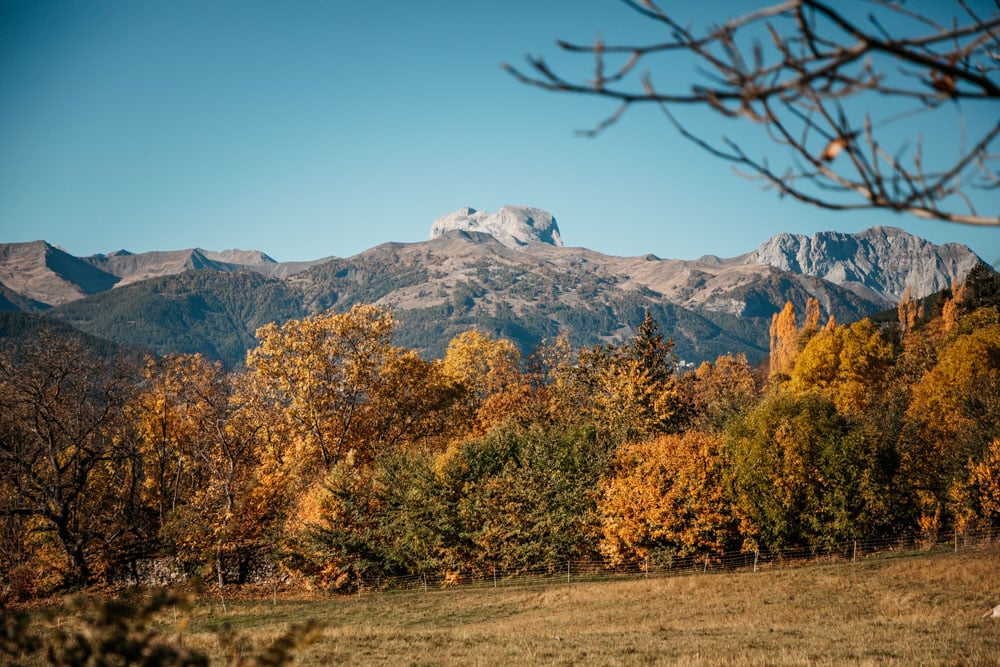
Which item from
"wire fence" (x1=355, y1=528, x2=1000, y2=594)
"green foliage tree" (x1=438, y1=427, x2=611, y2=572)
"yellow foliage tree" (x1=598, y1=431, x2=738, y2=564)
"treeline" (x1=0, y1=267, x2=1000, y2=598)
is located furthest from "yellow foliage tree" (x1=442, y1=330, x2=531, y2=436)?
"yellow foliage tree" (x1=598, y1=431, x2=738, y2=564)

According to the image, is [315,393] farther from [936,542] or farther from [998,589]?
[936,542]

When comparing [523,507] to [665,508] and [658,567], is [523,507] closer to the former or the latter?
[665,508]

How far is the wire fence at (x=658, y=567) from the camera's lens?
36.6m

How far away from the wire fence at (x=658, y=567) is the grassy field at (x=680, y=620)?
2415 mm

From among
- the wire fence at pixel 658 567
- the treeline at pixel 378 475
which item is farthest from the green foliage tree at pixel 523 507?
the wire fence at pixel 658 567

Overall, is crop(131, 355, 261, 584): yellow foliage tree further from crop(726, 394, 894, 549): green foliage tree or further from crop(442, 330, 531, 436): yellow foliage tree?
crop(726, 394, 894, 549): green foliage tree

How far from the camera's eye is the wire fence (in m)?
36.6

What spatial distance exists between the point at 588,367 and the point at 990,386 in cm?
2584

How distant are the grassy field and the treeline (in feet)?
14.1

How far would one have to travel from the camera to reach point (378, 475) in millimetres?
38312

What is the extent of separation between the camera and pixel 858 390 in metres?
56.2

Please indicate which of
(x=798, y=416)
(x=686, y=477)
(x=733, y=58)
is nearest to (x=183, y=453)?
(x=686, y=477)

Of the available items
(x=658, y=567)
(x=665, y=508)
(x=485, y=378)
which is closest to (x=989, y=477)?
(x=665, y=508)

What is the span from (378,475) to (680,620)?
760 inches
